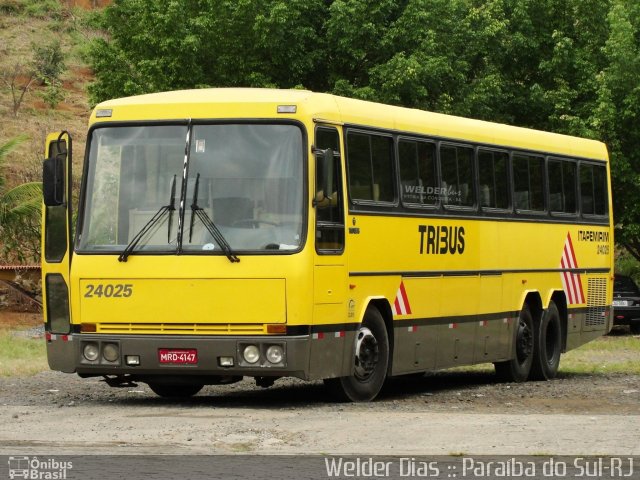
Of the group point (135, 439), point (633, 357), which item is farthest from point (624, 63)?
point (135, 439)

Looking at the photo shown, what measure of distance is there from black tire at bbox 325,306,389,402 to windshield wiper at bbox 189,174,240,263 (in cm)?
190

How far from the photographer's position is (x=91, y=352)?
16.0 meters

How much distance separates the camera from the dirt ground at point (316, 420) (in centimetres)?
1227

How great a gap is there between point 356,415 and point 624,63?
79.2 feet

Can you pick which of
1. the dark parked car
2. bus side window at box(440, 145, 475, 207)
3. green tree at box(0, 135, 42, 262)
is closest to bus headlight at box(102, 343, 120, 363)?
bus side window at box(440, 145, 475, 207)

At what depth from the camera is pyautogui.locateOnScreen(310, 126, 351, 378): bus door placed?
15.7m

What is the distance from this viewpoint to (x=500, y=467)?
11102mm

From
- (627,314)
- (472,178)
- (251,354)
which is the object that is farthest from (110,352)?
(627,314)

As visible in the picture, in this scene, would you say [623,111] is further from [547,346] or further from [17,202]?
[547,346]

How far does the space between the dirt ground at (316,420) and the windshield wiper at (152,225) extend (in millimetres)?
1597

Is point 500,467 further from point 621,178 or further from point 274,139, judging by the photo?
point 621,178

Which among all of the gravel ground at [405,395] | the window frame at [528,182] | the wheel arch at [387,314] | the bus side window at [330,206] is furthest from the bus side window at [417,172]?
the window frame at [528,182]

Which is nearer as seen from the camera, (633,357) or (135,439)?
(135,439)

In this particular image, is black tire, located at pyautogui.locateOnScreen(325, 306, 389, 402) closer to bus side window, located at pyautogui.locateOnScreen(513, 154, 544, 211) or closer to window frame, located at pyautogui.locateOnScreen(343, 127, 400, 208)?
window frame, located at pyautogui.locateOnScreen(343, 127, 400, 208)
